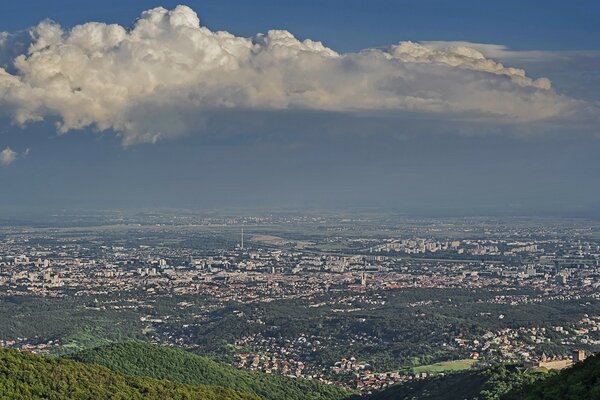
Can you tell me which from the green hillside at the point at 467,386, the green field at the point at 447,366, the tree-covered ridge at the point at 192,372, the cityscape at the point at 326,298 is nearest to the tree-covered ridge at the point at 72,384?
the green hillside at the point at 467,386

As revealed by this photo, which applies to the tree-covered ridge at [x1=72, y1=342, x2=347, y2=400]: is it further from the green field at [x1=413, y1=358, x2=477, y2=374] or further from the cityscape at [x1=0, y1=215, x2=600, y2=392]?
the green field at [x1=413, y1=358, x2=477, y2=374]

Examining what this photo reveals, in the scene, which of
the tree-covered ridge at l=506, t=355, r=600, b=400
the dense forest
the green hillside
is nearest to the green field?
the dense forest

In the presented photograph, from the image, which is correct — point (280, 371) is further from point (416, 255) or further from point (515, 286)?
point (416, 255)

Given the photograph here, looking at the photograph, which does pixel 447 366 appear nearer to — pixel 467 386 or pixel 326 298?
pixel 467 386

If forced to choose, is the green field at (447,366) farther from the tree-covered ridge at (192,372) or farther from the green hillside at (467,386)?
the green hillside at (467,386)

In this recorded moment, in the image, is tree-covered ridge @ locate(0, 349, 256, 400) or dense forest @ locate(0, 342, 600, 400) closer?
dense forest @ locate(0, 342, 600, 400)
